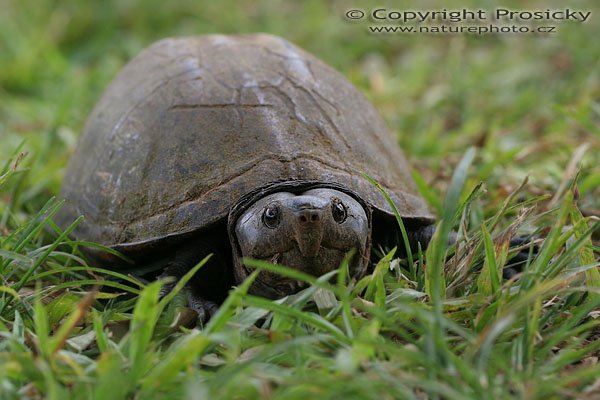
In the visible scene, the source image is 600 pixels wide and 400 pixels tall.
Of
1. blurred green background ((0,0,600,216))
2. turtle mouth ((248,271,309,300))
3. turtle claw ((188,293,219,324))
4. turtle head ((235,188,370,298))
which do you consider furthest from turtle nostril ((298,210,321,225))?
blurred green background ((0,0,600,216))

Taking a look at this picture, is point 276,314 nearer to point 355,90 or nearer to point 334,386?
point 334,386

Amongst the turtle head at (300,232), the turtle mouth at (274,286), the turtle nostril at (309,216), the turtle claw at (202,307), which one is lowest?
the turtle claw at (202,307)

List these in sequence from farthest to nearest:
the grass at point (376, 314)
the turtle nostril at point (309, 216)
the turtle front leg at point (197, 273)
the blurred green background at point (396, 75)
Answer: the blurred green background at point (396, 75), the turtle front leg at point (197, 273), the turtle nostril at point (309, 216), the grass at point (376, 314)

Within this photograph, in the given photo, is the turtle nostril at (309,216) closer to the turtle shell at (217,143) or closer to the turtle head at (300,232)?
the turtle head at (300,232)

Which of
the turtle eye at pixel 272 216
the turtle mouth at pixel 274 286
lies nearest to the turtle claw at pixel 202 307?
the turtle mouth at pixel 274 286

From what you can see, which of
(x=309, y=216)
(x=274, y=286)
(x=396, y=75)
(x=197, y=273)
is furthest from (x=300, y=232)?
(x=396, y=75)

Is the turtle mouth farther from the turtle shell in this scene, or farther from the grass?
the turtle shell

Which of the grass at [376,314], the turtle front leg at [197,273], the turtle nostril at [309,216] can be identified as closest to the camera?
the grass at [376,314]

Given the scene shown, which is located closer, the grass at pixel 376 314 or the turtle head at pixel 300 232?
the grass at pixel 376 314
